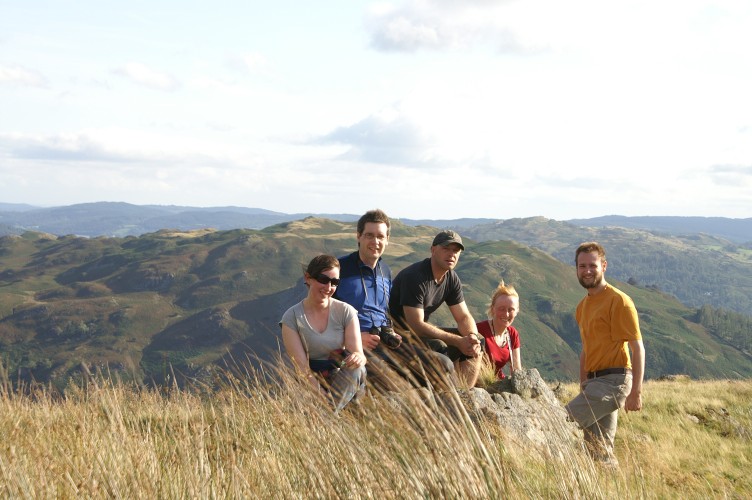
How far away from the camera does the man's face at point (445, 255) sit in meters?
6.08

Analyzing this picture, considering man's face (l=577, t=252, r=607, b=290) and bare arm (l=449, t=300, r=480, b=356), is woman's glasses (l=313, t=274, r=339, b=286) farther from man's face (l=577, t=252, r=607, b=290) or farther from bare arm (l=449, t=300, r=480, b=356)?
man's face (l=577, t=252, r=607, b=290)

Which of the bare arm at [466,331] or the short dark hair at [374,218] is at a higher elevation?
the short dark hair at [374,218]

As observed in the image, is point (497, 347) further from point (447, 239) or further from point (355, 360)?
point (355, 360)

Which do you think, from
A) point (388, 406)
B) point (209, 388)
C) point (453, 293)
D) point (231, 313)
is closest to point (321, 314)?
point (209, 388)

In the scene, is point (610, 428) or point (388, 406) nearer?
point (388, 406)

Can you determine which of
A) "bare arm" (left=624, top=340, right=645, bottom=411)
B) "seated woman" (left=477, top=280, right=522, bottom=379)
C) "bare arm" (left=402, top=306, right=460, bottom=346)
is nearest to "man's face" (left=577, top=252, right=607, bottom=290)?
"bare arm" (left=624, top=340, right=645, bottom=411)

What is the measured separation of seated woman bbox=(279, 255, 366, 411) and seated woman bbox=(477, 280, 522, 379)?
2.18 m

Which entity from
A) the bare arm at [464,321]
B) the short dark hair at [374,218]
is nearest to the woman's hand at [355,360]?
the short dark hair at [374,218]

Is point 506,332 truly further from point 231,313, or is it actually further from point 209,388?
point 231,313

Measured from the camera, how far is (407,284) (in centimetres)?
616

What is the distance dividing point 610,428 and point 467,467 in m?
3.72

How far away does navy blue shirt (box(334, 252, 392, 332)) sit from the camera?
5934 millimetres

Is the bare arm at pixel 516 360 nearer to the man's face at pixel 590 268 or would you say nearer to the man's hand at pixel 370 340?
the man's face at pixel 590 268

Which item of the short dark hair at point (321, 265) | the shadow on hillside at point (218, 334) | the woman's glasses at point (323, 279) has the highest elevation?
the short dark hair at point (321, 265)
